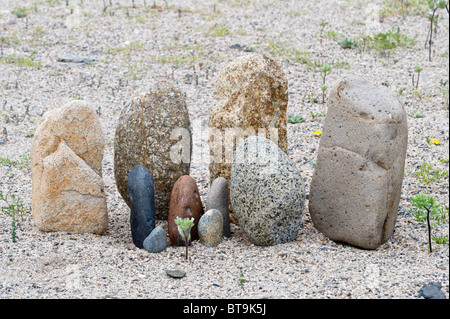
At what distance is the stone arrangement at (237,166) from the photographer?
5535mm

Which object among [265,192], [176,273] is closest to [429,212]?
[265,192]

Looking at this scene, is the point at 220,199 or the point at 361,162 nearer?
the point at 361,162

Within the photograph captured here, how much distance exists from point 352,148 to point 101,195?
2632 millimetres

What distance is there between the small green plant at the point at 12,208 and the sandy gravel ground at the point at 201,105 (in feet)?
0.32

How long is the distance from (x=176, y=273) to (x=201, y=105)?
5.25 meters

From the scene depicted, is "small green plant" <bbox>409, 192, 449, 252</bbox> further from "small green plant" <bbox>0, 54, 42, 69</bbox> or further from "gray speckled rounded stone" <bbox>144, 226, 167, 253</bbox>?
"small green plant" <bbox>0, 54, 42, 69</bbox>

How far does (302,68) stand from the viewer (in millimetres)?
11219

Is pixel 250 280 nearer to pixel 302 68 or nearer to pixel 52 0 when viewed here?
pixel 302 68

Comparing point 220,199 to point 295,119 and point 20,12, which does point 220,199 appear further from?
point 20,12

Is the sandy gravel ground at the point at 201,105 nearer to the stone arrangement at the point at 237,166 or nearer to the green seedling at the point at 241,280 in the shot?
the green seedling at the point at 241,280

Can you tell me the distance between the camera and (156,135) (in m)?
6.16

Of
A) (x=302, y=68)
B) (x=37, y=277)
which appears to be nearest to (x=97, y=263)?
(x=37, y=277)

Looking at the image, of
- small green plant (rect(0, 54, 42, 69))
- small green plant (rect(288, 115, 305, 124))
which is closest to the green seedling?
small green plant (rect(288, 115, 305, 124))

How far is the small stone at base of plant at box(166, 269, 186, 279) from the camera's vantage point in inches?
205
